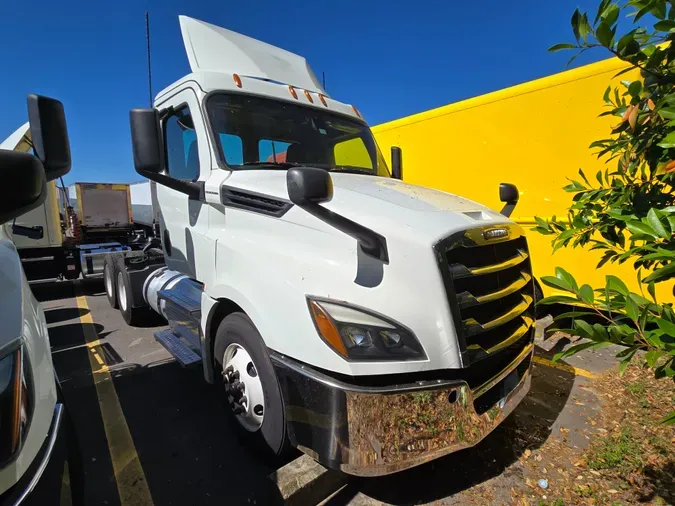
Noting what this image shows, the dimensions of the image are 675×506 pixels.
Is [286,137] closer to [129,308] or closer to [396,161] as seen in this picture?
[396,161]

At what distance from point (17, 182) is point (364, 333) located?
1472 millimetres

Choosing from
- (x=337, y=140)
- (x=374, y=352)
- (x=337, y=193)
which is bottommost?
(x=374, y=352)

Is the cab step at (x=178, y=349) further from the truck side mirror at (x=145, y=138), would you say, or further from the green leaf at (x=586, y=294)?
the green leaf at (x=586, y=294)

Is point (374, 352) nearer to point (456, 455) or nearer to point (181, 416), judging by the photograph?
point (456, 455)

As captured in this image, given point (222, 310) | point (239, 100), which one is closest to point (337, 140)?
point (239, 100)

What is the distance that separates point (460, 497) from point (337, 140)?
3.02m

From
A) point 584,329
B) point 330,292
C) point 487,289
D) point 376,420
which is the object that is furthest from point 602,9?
point 376,420

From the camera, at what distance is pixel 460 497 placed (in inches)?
89.7

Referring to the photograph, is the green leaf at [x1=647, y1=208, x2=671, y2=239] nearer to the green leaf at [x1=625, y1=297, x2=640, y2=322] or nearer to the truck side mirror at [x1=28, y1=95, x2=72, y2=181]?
the green leaf at [x1=625, y1=297, x2=640, y2=322]

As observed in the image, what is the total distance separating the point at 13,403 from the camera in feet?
3.84

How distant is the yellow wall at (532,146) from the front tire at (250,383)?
13.6 feet

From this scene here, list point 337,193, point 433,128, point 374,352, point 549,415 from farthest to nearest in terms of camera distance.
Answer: point 433,128
point 549,415
point 337,193
point 374,352

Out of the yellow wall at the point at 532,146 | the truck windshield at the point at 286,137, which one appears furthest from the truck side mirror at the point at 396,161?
the yellow wall at the point at 532,146

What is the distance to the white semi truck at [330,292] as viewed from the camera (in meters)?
1.87
